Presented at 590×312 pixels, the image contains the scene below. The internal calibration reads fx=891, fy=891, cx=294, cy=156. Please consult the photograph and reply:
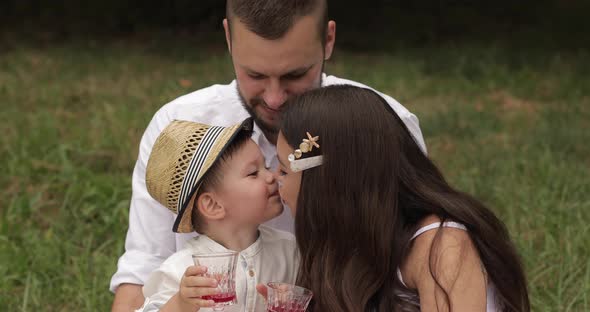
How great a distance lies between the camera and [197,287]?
8.75ft

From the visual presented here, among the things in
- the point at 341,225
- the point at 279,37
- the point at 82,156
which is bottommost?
the point at 82,156

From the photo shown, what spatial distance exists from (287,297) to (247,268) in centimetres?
38

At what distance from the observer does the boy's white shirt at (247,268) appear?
3041 mm

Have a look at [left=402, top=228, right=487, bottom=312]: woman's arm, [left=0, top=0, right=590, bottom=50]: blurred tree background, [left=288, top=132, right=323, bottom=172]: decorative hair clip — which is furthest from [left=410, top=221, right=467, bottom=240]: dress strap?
[left=0, top=0, right=590, bottom=50]: blurred tree background

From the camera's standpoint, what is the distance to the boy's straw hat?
2961mm

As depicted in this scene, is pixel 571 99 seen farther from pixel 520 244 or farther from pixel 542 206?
pixel 520 244

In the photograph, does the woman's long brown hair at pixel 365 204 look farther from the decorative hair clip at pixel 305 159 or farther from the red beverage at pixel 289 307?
the red beverage at pixel 289 307

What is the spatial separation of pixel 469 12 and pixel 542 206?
6.70 m

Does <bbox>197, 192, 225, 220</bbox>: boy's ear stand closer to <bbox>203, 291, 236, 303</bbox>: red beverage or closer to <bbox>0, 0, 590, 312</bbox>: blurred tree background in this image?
<bbox>203, 291, 236, 303</bbox>: red beverage

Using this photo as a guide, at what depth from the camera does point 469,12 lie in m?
11.3

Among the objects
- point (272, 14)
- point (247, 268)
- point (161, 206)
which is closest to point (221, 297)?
→ point (247, 268)

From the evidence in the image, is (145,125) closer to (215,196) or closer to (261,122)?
(261,122)

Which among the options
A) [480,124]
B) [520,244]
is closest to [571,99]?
[480,124]

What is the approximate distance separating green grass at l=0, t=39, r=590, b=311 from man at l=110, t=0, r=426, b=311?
0.79m
